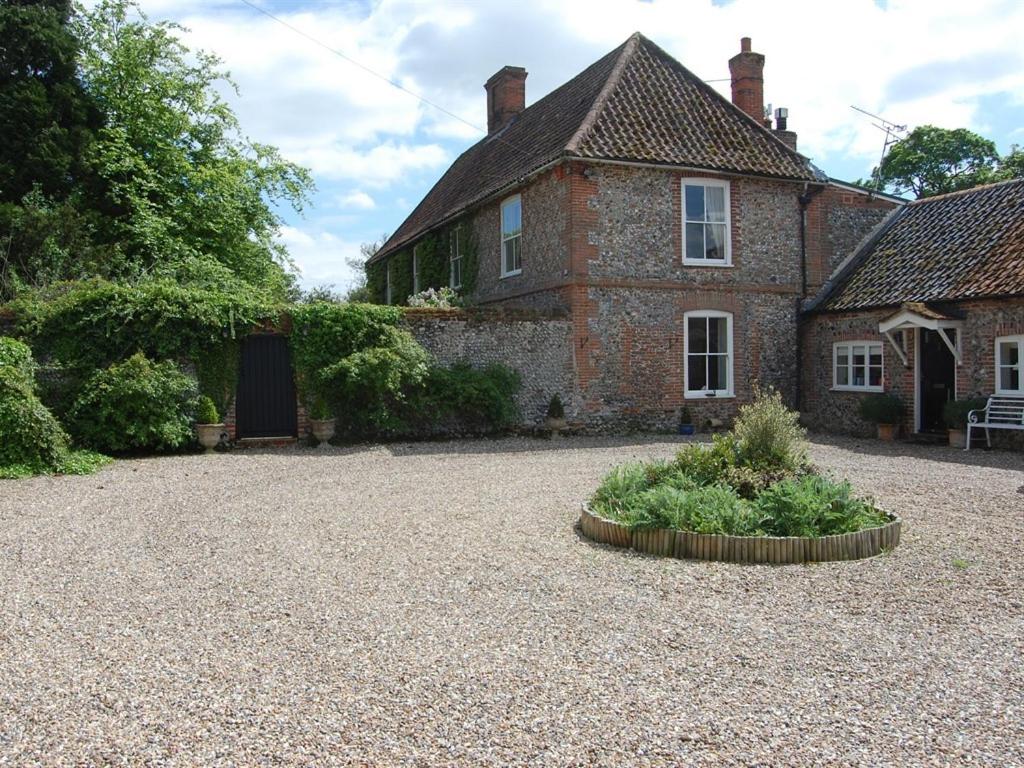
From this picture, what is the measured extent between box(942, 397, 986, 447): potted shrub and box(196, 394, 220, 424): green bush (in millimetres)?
13386

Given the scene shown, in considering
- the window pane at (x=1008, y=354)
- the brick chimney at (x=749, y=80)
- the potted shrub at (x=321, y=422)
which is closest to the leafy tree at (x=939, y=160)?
the brick chimney at (x=749, y=80)

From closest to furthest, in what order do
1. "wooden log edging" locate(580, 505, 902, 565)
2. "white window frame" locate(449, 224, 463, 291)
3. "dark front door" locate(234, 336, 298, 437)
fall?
"wooden log edging" locate(580, 505, 902, 565), "dark front door" locate(234, 336, 298, 437), "white window frame" locate(449, 224, 463, 291)

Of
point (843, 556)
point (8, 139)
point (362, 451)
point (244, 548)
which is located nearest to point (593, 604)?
point (843, 556)

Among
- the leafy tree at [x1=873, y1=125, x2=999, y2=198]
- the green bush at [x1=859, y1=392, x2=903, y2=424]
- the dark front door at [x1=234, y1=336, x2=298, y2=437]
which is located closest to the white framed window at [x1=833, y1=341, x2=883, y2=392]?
the green bush at [x1=859, y1=392, x2=903, y2=424]

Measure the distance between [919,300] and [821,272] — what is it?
322cm

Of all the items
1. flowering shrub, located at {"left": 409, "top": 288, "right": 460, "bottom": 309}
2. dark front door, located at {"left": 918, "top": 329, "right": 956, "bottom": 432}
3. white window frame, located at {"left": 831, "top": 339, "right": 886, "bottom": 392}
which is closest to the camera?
dark front door, located at {"left": 918, "top": 329, "right": 956, "bottom": 432}

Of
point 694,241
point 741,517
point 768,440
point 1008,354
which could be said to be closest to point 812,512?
point 741,517

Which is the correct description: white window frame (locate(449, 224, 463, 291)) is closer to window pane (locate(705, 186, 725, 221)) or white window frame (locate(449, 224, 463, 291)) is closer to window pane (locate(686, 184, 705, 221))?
window pane (locate(686, 184, 705, 221))

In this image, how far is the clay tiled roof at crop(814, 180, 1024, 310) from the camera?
49.6 feet

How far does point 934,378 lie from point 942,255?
8.39ft

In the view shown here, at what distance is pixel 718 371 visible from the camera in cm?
1816

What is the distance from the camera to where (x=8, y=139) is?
73.1 ft

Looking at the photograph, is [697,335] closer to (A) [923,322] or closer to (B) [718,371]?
(B) [718,371]

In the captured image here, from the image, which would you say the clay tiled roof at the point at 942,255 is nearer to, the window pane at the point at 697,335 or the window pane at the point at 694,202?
the window pane at the point at 697,335
